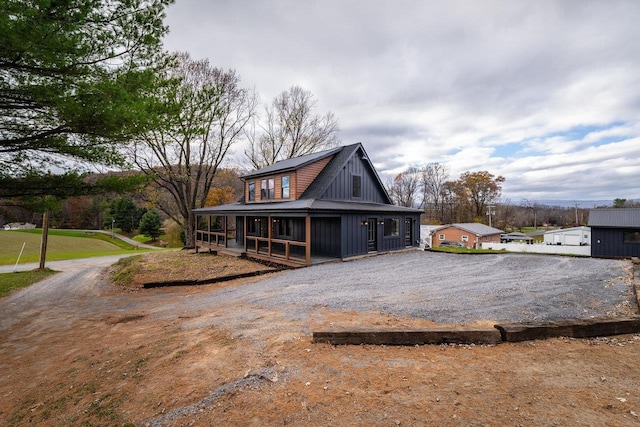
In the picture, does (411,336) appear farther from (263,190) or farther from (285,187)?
(263,190)

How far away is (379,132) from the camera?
34.3 m

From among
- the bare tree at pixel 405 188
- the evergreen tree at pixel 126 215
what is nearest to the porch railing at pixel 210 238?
the bare tree at pixel 405 188

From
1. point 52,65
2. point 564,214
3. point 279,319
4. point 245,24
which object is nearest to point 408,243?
point 279,319

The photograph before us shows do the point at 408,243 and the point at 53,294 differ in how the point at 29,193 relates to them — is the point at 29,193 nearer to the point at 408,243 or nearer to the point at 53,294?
the point at 53,294

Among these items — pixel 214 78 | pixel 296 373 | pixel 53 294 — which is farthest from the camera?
pixel 214 78

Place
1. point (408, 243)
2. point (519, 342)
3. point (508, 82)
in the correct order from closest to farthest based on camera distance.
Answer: point (519, 342) < point (508, 82) < point (408, 243)

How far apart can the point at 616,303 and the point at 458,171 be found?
46.7 metres

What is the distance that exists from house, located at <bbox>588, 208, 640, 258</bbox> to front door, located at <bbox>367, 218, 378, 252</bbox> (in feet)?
60.0

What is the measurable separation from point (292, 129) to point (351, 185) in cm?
1397

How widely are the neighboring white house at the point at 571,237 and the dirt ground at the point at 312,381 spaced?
4691 centimetres

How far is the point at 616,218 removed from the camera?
20266 millimetres

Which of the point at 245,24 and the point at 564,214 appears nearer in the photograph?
the point at 245,24

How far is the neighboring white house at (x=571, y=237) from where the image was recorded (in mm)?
37938

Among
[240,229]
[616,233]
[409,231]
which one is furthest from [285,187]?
[616,233]
